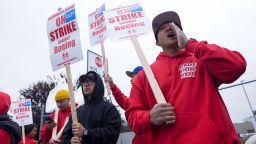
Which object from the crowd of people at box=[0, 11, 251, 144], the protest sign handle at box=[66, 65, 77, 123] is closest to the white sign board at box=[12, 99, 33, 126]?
the protest sign handle at box=[66, 65, 77, 123]

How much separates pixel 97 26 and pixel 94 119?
2.06m

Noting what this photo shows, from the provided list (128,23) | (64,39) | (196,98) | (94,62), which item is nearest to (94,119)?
(64,39)

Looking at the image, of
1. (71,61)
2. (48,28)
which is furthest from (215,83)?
(48,28)

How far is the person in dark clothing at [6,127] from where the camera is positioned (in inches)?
140

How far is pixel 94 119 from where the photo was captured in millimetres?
4195

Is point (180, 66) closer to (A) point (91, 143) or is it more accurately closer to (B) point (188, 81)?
(B) point (188, 81)

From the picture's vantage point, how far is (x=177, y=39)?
2744mm

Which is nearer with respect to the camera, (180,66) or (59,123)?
(180,66)

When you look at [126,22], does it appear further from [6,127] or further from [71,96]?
[6,127]

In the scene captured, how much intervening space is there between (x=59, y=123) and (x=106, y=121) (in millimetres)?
1990

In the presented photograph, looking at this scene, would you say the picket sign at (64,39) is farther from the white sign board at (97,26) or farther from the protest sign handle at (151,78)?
the white sign board at (97,26)

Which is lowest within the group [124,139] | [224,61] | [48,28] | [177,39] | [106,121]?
[124,139]

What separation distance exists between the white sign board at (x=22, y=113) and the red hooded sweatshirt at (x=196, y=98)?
249 inches

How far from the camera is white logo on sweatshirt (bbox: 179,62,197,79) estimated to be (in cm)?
248
